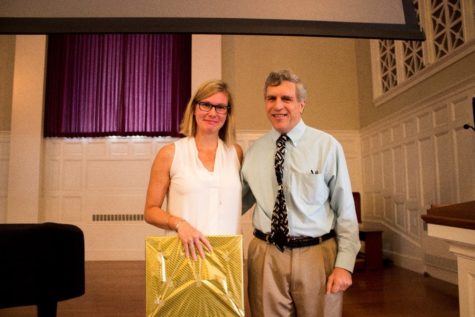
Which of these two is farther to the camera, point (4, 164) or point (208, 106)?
point (4, 164)

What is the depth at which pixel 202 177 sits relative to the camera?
1513 millimetres

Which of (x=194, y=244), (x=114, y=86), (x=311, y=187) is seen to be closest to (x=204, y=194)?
(x=194, y=244)

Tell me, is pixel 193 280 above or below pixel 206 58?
below

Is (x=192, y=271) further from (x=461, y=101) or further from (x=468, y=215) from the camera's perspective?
(x=461, y=101)

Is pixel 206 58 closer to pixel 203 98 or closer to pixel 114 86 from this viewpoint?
pixel 114 86

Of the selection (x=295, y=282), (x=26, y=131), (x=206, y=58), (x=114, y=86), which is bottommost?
(x=295, y=282)

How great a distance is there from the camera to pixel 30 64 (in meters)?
5.82

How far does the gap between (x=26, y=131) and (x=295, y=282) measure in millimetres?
5581

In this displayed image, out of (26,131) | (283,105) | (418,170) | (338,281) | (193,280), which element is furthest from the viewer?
(26,131)

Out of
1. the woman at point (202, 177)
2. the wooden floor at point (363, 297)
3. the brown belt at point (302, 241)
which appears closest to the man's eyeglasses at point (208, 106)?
the woman at point (202, 177)

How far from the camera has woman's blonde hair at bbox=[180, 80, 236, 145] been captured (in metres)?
1.53

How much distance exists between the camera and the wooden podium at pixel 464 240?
1.37 meters

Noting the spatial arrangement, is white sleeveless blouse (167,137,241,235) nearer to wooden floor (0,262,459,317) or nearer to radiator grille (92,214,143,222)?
wooden floor (0,262,459,317)

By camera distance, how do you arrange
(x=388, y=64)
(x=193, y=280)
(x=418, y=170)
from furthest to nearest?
(x=388, y=64), (x=418, y=170), (x=193, y=280)
